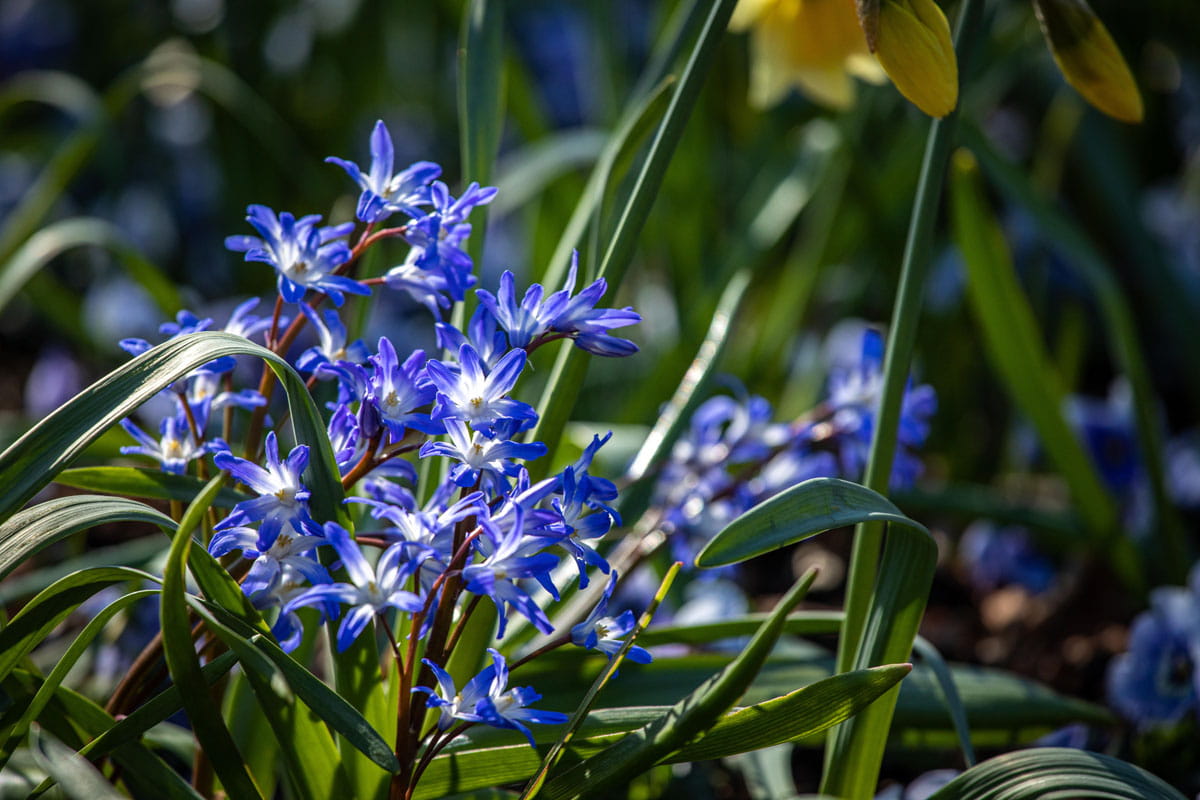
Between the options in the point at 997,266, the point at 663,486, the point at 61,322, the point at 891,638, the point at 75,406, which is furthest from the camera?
the point at 61,322

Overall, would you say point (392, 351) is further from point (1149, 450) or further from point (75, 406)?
point (1149, 450)

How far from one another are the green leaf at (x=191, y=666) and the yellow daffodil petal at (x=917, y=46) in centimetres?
41

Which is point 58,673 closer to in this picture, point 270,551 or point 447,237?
point 270,551

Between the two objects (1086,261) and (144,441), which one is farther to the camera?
(1086,261)

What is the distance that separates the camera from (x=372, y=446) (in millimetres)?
472

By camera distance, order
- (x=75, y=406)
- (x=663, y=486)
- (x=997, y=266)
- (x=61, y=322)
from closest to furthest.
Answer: (x=75, y=406)
(x=663, y=486)
(x=997, y=266)
(x=61, y=322)

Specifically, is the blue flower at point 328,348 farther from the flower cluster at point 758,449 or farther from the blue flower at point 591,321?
the flower cluster at point 758,449

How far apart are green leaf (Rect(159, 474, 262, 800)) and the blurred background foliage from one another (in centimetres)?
38

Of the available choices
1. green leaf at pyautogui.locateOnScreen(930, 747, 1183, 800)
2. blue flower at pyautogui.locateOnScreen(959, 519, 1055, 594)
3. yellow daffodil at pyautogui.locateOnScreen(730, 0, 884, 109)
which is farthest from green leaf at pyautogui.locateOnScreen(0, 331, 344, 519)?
blue flower at pyautogui.locateOnScreen(959, 519, 1055, 594)

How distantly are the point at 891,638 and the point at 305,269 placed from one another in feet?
1.29

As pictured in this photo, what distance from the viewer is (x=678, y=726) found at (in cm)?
43

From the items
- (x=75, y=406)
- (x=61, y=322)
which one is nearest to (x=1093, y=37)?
(x=75, y=406)

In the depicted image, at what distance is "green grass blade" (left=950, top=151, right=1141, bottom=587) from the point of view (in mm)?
942

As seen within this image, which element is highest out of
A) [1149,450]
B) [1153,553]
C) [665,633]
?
[665,633]
